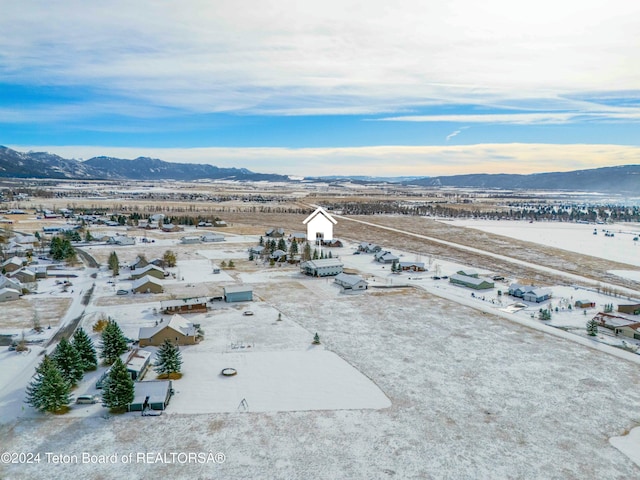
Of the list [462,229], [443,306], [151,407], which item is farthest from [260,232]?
[151,407]

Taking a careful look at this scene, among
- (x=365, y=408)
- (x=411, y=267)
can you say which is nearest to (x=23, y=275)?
(x=365, y=408)

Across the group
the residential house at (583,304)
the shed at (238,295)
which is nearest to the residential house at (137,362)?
the shed at (238,295)

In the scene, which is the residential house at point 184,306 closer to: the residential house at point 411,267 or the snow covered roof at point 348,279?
the snow covered roof at point 348,279

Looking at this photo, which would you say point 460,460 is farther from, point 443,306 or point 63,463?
point 443,306

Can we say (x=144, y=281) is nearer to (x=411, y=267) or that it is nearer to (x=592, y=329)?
(x=411, y=267)

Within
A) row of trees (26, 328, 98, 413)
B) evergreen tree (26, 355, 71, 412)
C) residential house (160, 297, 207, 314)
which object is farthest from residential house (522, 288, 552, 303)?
evergreen tree (26, 355, 71, 412)

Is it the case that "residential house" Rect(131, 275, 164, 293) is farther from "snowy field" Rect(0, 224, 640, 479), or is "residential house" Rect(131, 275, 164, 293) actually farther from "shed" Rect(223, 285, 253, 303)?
"shed" Rect(223, 285, 253, 303)
